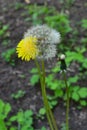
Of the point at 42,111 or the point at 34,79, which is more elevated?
the point at 34,79

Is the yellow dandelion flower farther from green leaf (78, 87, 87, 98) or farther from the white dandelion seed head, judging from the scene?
green leaf (78, 87, 87, 98)

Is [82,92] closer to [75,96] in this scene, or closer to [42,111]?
[75,96]

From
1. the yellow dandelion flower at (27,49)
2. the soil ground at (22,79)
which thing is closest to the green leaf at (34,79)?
the soil ground at (22,79)

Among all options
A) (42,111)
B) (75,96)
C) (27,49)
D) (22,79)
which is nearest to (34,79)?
(22,79)

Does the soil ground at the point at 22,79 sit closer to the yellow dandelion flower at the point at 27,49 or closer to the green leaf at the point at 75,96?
the green leaf at the point at 75,96

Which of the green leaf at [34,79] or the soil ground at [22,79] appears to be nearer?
the soil ground at [22,79]

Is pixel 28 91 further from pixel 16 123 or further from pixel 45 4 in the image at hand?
pixel 45 4

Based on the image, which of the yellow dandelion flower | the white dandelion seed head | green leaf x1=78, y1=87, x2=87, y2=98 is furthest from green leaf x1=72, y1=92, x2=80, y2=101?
the yellow dandelion flower
